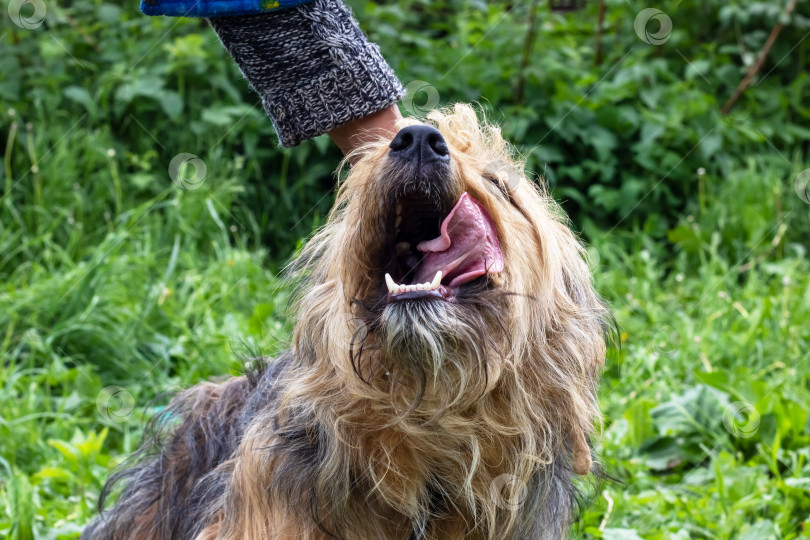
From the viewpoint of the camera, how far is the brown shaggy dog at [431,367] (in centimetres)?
234

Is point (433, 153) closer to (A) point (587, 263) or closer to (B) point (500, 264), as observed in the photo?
(B) point (500, 264)

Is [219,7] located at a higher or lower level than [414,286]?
higher

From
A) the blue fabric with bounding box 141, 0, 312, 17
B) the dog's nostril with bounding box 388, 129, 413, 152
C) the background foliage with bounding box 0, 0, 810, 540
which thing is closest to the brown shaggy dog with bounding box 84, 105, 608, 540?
the dog's nostril with bounding box 388, 129, 413, 152

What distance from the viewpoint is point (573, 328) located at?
8.41 ft

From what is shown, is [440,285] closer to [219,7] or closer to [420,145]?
[420,145]

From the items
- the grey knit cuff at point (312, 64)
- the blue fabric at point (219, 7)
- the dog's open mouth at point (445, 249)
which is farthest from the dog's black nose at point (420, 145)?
the blue fabric at point (219, 7)

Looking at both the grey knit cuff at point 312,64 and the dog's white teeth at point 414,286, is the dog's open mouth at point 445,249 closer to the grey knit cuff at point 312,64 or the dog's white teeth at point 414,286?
the dog's white teeth at point 414,286

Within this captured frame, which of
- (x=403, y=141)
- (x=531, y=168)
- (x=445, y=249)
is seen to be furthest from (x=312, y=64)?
(x=531, y=168)

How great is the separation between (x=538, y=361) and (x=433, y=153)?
61cm

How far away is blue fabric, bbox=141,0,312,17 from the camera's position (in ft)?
9.09

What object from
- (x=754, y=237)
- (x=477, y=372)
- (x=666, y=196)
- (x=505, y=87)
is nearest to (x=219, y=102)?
(x=505, y=87)

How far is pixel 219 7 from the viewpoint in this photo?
2.78 metres

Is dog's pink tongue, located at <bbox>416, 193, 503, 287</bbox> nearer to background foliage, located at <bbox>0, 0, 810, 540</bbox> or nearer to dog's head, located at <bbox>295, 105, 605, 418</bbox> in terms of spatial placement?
dog's head, located at <bbox>295, 105, 605, 418</bbox>

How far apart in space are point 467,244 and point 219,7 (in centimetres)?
107
